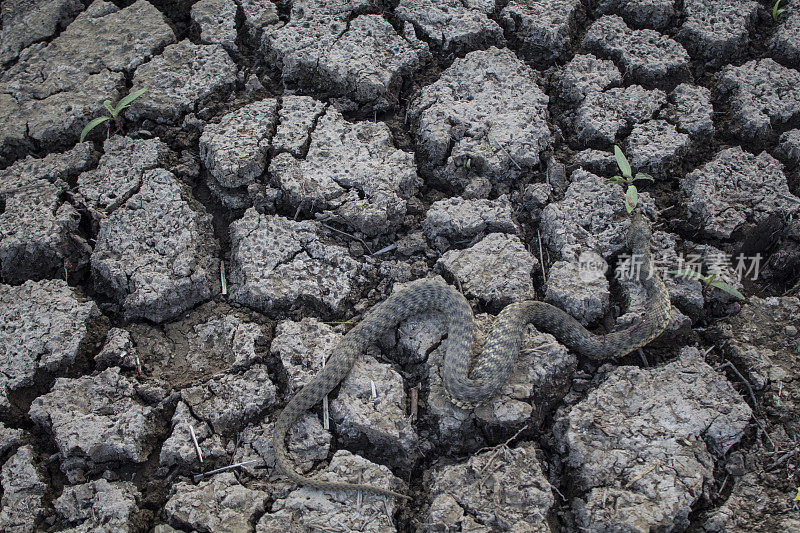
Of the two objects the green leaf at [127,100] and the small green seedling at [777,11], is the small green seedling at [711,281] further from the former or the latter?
the green leaf at [127,100]

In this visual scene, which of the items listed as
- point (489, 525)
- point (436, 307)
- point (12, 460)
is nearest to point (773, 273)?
point (436, 307)

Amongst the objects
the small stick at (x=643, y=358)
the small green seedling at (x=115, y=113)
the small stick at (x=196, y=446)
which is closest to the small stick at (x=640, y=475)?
the small stick at (x=643, y=358)

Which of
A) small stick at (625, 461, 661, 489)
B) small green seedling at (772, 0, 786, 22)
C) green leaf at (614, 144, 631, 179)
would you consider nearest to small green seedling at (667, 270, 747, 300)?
green leaf at (614, 144, 631, 179)

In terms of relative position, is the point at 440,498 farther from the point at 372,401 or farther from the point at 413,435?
the point at 372,401

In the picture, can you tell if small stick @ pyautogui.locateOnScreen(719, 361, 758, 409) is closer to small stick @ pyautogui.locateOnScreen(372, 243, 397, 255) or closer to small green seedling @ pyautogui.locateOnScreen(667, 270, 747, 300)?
small green seedling @ pyautogui.locateOnScreen(667, 270, 747, 300)

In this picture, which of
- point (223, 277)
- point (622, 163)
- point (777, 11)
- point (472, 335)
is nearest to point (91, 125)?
point (223, 277)

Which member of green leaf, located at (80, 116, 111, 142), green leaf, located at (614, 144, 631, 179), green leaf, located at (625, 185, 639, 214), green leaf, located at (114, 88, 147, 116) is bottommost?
green leaf, located at (625, 185, 639, 214)
